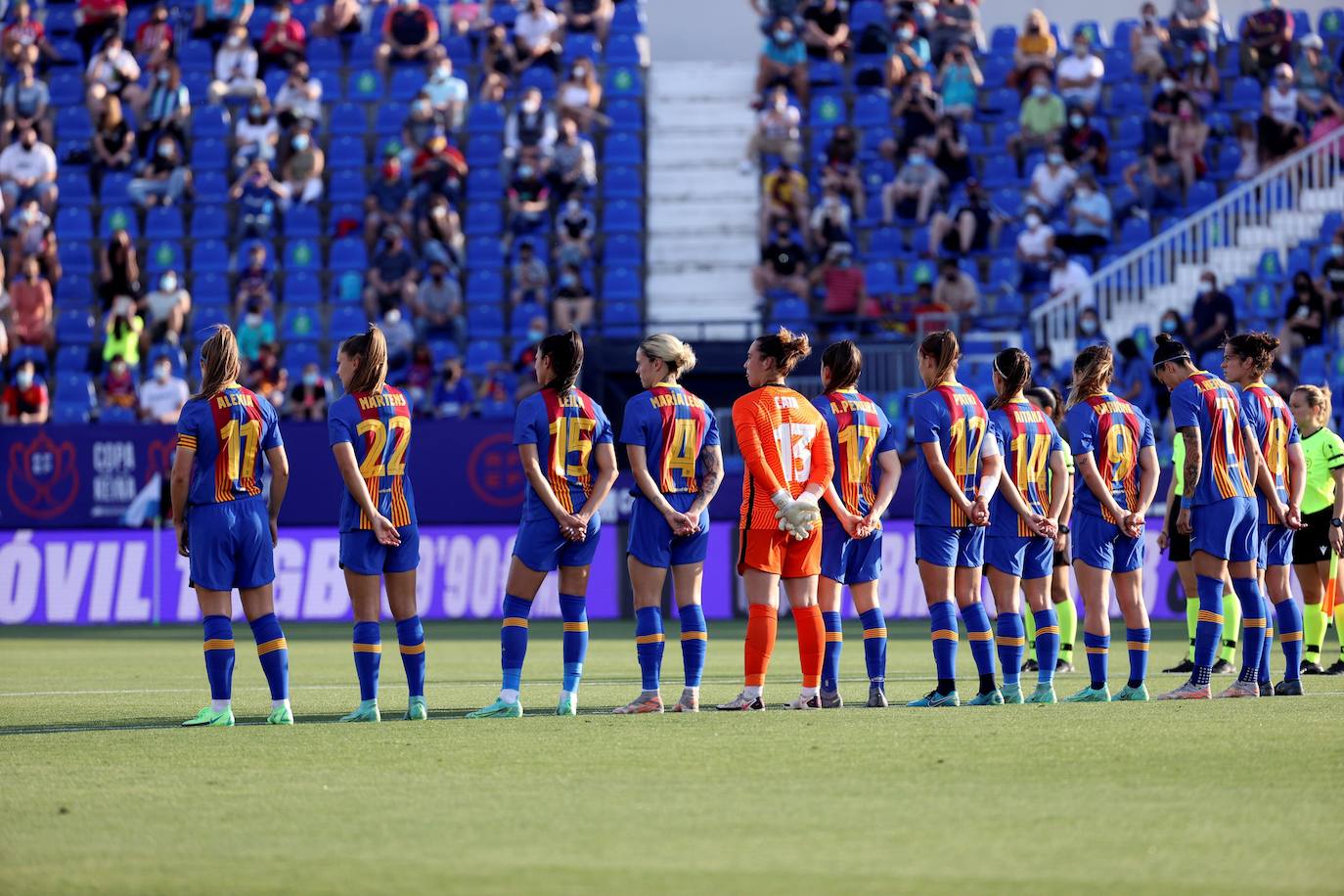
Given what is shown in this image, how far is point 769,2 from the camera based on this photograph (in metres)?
30.2

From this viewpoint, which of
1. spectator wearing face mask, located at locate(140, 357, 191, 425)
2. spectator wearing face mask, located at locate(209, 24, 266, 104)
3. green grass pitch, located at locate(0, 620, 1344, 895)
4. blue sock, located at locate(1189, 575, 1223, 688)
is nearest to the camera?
green grass pitch, located at locate(0, 620, 1344, 895)

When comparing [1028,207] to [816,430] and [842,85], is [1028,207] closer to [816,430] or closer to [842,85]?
[842,85]

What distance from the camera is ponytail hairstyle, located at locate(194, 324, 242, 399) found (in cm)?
982

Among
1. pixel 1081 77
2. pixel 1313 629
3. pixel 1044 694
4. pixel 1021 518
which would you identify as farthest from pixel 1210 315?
pixel 1044 694

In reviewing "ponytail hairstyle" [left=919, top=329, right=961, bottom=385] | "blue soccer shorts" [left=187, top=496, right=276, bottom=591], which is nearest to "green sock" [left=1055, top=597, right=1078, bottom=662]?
"ponytail hairstyle" [left=919, top=329, right=961, bottom=385]

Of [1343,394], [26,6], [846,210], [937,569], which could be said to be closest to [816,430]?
[937,569]

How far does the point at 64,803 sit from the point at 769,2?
24845 millimetres

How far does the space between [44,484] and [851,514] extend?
15.9 m

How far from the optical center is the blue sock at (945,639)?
35.1 feet

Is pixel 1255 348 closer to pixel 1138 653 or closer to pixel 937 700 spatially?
pixel 1138 653

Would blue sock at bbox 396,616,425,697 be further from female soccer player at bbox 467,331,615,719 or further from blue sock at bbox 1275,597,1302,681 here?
blue sock at bbox 1275,597,1302,681

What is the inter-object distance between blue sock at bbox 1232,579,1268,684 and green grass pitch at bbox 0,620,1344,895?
39cm

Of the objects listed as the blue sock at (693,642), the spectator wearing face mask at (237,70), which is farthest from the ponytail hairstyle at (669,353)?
the spectator wearing face mask at (237,70)

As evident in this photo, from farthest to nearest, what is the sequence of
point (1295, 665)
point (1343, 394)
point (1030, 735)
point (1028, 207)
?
point (1028, 207) < point (1343, 394) < point (1295, 665) < point (1030, 735)
